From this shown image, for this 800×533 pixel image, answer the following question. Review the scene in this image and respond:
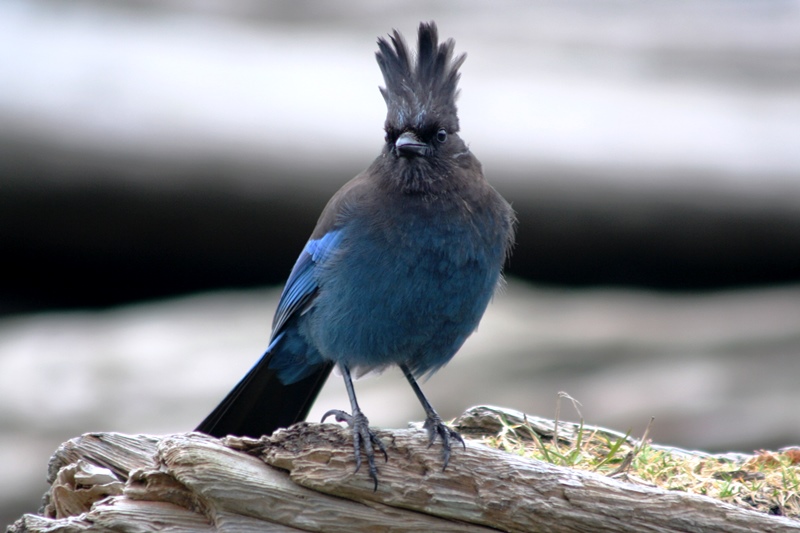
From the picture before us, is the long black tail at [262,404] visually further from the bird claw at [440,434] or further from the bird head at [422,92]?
the bird head at [422,92]

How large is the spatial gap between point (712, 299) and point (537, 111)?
1.78 metres

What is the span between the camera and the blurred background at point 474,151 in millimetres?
6371

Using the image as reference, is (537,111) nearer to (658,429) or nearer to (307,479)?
(658,429)

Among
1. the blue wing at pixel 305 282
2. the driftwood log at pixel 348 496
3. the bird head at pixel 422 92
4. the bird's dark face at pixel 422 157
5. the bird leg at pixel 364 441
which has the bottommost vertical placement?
the driftwood log at pixel 348 496

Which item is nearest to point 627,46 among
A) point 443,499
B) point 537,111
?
point 537,111

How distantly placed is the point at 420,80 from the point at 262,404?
4.75 ft

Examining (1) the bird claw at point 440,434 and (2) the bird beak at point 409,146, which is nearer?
(1) the bird claw at point 440,434

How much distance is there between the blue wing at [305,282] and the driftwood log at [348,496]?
37.5 inches

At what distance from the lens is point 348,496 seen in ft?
10.5

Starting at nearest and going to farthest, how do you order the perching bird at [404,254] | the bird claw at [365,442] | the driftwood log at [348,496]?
the driftwood log at [348,496] → the bird claw at [365,442] → the perching bird at [404,254]

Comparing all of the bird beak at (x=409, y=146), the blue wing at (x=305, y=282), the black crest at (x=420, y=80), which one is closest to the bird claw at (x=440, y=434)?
the blue wing at (x=305, y=282)

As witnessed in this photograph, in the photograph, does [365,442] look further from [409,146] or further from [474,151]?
[474,151]

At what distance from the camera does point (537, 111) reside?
645 cm

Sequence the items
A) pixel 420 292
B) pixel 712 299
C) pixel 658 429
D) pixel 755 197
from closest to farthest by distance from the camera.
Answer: pixel 420 292
pixel 658 429
pixel 755 197
pixel 712 299
